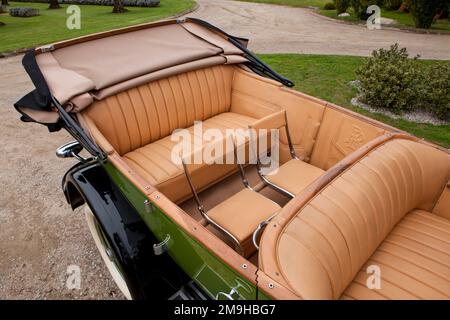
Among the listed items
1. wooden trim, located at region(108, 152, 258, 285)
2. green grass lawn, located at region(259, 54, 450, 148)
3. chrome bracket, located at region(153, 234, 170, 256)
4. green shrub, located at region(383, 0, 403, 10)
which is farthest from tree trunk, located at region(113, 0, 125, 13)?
chrome bracket, located at region(153, 234, 170, 256)

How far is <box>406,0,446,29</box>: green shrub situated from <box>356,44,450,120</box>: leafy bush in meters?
7.40

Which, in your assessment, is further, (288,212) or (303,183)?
(303,183)

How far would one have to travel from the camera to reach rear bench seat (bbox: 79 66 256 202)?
3238mm

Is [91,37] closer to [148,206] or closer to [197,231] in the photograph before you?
[148,206]

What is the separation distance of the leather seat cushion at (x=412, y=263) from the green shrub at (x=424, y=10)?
39.1 feet

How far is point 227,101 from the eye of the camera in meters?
4.51

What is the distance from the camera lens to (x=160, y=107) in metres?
3.78

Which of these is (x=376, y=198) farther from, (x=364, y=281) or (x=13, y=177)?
(x=13, y=177)

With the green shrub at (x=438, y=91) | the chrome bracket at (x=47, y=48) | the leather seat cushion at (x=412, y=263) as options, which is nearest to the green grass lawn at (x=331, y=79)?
the green shrub at (x=438, y=91)

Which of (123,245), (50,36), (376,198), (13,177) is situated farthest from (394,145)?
(50,36)

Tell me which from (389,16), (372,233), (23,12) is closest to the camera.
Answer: (372,233)

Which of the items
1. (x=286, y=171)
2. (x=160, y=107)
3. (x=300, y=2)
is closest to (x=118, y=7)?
(x=300, y=2)

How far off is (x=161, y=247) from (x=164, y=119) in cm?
184

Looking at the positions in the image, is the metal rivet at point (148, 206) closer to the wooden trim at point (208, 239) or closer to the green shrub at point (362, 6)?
the wooden trim at point (208, 239)
